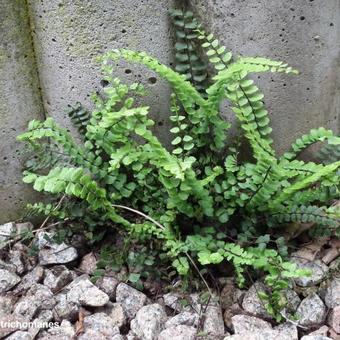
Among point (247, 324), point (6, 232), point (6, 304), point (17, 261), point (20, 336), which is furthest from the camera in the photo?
point (6, 232)

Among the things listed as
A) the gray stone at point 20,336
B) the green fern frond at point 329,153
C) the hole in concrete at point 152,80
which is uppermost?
the hole in concrete at point 152,80

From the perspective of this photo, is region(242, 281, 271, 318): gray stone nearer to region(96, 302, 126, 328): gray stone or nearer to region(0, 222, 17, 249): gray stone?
region(96, 302, 126, 328): gray stone

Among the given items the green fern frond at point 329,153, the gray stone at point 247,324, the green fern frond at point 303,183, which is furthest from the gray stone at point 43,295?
the green fern frond at point 329,153

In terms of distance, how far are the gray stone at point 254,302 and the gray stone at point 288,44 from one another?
691mm

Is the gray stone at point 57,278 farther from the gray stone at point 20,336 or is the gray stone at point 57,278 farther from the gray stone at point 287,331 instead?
the gray stone at point 287,331

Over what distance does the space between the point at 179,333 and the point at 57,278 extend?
0.56 metres

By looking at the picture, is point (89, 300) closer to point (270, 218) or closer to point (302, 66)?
point (270, 218)

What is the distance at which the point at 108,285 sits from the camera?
81.4 inches

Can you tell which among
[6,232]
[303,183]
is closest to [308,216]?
[303,183]

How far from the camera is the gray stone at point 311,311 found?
1.93m

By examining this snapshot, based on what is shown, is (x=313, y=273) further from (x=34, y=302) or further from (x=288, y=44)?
(x=34, y=302)

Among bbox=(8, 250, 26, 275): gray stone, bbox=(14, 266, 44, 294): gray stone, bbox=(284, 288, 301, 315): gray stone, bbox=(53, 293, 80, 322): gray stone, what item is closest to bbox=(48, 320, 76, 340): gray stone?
bbox=(53, 293, 80, 322): gray stone

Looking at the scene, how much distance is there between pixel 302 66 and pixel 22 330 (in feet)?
4.96

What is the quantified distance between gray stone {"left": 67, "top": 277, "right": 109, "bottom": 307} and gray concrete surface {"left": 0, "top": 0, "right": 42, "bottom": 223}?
60cm
